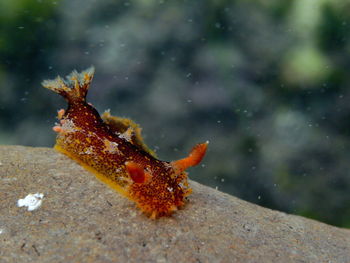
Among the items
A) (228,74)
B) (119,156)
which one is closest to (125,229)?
(119,156)

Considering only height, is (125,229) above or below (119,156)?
below

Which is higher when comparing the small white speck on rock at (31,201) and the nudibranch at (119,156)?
the nudibranch at (119,156)

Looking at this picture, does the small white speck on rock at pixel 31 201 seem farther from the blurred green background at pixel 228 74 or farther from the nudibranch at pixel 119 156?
the blurred green background at pixel 228 74

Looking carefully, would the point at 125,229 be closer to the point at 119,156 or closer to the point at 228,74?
the point at 119,156

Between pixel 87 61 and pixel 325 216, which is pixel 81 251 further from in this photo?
pixel 325 216

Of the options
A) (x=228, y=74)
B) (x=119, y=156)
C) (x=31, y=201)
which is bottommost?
(x=31, y=201)

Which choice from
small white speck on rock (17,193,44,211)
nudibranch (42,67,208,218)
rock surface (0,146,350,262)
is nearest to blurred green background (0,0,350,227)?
nudibranch (42,67,208,218)

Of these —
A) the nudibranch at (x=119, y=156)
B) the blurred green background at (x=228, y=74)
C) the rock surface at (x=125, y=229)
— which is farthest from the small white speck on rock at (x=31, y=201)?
the blurred green background at (x=228, y=74)
